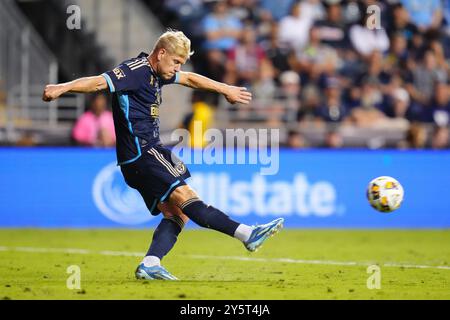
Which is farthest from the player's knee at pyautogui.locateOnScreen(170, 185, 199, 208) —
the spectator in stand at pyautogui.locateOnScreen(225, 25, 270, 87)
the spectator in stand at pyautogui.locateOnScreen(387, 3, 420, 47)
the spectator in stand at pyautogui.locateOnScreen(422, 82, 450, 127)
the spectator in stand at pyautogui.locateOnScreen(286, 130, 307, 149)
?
the spectator in stand at pyautogui.locateOnScreen(387, 3, 420, 47)

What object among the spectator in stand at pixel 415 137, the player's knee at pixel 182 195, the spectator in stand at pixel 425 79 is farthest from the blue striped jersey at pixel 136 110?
the spectator in stand at pixel 425 79

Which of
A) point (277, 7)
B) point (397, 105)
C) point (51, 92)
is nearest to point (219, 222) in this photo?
point (51, 92)

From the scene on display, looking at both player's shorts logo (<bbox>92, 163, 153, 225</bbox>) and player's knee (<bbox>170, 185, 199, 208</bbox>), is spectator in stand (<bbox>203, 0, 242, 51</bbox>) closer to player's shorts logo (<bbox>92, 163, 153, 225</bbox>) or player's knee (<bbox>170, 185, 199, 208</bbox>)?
player's shorts logo (<bbox>92, 163, 153, 225</bbox>)

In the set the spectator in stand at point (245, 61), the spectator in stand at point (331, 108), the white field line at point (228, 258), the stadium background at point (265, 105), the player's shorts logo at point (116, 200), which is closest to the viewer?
the white field line at point (228, 258)

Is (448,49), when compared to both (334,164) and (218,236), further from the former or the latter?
(218,236)

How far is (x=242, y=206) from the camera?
53.5 feet

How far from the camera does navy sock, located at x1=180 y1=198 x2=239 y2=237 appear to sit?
28.7ft

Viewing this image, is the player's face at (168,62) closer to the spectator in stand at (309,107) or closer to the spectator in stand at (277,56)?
the spectator in stand at (309,107)

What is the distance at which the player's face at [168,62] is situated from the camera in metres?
8.82

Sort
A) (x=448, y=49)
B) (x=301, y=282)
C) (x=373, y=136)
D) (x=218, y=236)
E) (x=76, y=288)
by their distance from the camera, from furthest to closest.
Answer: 1. (x=448, y=49)
2. (x=373, y=136)
3. (x=218, y=236)
4. (x=301, y=282)
5. (x=76, y=288)

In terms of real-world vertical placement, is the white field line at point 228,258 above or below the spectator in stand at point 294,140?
below

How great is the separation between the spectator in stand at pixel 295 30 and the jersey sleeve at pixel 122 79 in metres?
11.6
